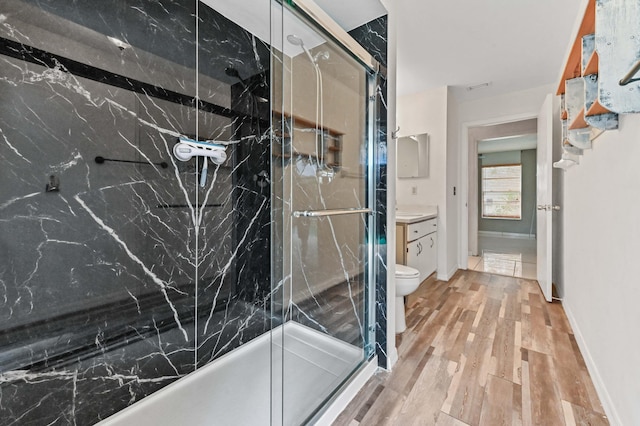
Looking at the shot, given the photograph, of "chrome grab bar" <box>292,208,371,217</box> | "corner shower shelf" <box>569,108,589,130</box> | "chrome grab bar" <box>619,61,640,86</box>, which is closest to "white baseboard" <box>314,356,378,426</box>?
"chrome grab bar" <box>292,208,371,217</box>

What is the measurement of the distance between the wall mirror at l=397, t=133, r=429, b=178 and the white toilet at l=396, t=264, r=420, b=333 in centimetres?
182

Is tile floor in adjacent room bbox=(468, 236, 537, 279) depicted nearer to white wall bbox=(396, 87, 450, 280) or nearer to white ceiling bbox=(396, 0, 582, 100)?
white wall bbox=(396, 87, 450, 280)

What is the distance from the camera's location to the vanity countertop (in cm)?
272

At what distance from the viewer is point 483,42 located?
8.15 ft

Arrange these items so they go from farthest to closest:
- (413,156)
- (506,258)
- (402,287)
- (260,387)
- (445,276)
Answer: (506,258)
(413,156)
(445,276)
(402,287)
(260,387)

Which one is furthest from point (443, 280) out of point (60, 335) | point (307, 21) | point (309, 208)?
point (60, 335)

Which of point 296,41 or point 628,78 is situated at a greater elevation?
point 296,41

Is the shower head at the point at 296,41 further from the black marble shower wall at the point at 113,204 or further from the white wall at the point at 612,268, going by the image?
the white wall at the point at 612,268

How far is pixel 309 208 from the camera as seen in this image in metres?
1.49

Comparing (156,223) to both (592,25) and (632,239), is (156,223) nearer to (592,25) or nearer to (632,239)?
(632,239)

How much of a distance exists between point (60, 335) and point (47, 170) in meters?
0.67

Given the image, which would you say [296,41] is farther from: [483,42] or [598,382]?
[598,382]

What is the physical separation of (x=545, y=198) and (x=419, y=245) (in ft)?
4.17

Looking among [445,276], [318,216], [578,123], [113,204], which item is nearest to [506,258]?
[445,276]
